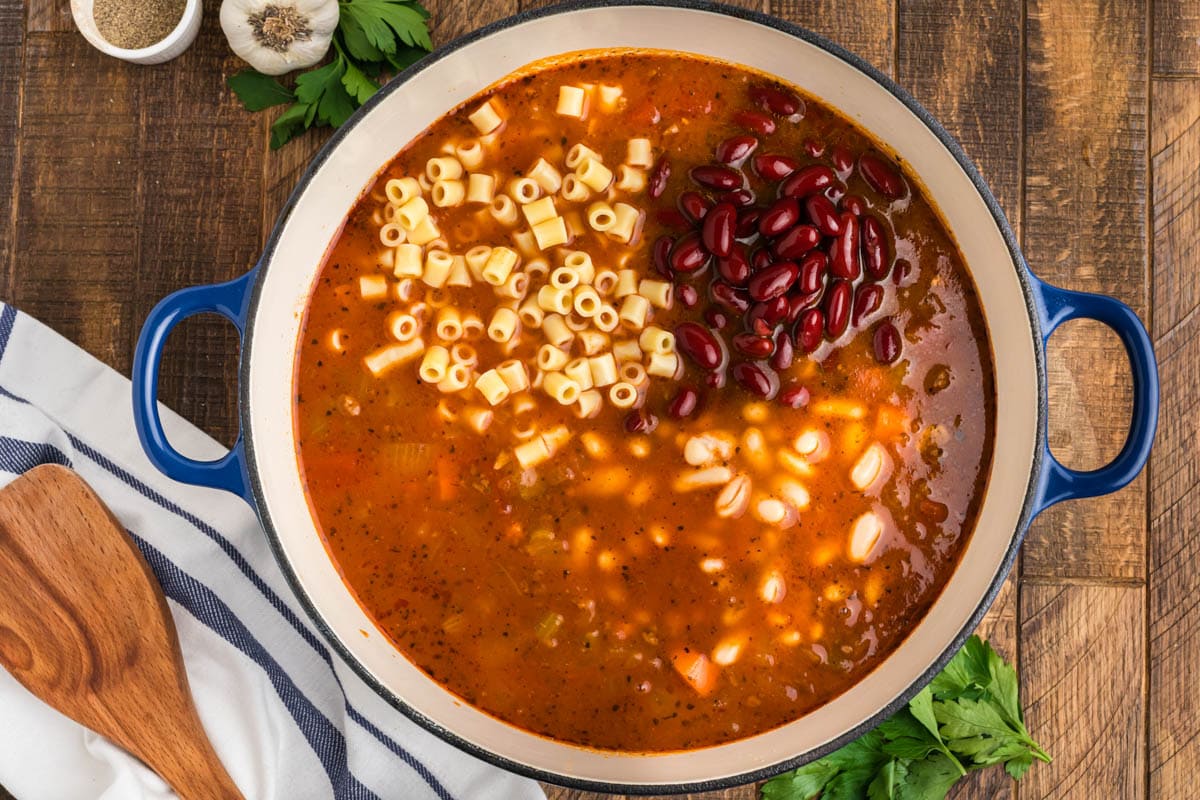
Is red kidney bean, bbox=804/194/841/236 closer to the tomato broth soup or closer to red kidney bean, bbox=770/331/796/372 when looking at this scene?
the tomato broth soup

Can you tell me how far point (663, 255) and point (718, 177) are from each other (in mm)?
215

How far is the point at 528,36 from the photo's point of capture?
93.0 inches

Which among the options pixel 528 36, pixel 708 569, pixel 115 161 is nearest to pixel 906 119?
pixel 528 36

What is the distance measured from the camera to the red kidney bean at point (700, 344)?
231 centimetres

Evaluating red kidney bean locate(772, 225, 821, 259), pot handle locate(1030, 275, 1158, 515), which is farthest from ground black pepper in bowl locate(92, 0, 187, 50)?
pot handle locate(1030, 275, 1158, 515)

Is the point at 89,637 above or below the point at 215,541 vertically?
below

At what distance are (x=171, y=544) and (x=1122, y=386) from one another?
2.48 meters

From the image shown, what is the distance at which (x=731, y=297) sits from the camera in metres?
2.33

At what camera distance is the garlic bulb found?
2.46 m

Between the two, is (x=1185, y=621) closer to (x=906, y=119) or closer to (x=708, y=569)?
(x=708, y=569)

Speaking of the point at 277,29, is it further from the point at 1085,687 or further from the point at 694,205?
the point at 1085,687

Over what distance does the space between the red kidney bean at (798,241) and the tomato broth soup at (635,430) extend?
5.3 inches

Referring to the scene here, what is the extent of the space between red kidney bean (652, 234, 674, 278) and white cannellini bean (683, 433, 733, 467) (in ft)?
1.28

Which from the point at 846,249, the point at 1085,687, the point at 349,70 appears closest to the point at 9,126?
the point at 349,70
